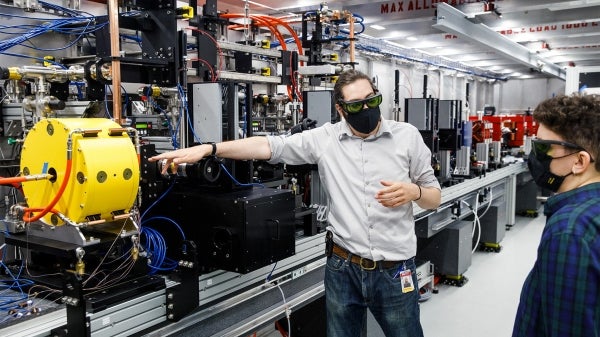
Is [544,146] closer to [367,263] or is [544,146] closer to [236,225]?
[367,263]

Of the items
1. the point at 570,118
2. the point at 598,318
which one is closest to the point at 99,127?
the point at 570,118

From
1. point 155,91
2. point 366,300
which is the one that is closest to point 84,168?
point 155,91

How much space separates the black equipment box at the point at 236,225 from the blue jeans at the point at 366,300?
0.27m

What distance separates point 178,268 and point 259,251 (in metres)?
0.31

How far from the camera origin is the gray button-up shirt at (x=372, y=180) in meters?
1.98

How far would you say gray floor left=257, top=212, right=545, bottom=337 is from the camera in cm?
388

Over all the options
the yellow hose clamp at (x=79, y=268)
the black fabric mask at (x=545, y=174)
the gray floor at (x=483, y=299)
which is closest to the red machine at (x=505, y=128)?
the gray floor at (x=483, y=299)

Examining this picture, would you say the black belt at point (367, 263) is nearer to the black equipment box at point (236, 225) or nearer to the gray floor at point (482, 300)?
the black equipment box at point (236, 225)

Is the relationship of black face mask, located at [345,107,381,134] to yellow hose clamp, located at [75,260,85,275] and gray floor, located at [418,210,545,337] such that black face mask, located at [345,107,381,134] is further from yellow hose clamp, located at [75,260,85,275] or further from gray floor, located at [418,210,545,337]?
gray floor, located at [418,210,545,337]

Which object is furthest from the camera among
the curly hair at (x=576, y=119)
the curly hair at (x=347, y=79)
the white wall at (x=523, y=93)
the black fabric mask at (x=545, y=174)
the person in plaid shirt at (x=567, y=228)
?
the white wall at (x=523, y=93)

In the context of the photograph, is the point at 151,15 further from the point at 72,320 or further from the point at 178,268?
the point at 72,320

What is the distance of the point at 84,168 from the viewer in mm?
1609

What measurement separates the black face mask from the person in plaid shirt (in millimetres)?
682


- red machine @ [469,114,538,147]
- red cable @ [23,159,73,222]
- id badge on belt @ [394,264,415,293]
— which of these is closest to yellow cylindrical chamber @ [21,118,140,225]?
red cable @ [23,159,73,222]
